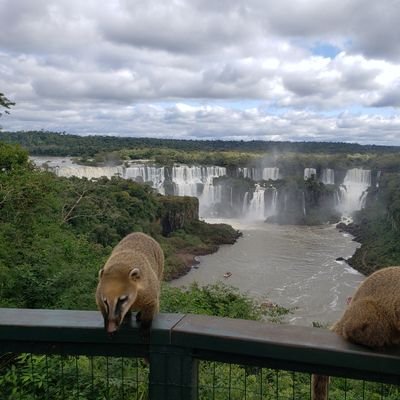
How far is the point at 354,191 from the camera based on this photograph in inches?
2235

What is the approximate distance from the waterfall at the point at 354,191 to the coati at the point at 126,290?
5529 centimetres

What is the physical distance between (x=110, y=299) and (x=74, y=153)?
190 ft

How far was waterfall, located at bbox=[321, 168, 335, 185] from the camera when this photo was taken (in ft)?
197

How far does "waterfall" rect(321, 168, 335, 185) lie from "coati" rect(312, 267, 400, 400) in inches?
2320

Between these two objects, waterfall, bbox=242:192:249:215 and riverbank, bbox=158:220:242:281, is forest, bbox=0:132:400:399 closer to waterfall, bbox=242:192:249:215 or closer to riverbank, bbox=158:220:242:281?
riverbank, bbox=158:220:242:281

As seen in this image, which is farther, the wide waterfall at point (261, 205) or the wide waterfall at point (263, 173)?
the wide waterfall at point (263, 173)

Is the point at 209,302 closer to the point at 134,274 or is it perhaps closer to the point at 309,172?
the point at 134,274

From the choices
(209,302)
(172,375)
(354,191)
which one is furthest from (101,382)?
(354,191)

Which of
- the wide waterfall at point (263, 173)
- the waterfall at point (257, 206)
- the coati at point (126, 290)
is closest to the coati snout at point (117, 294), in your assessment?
the coati at point (126, 290)

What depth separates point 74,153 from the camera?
58.2m

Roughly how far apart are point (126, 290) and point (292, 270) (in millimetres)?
32165

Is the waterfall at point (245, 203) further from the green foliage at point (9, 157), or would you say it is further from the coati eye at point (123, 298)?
the coati eye at point (123, 298)

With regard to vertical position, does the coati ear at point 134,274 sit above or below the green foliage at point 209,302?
above

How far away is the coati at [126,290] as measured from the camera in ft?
6.94
